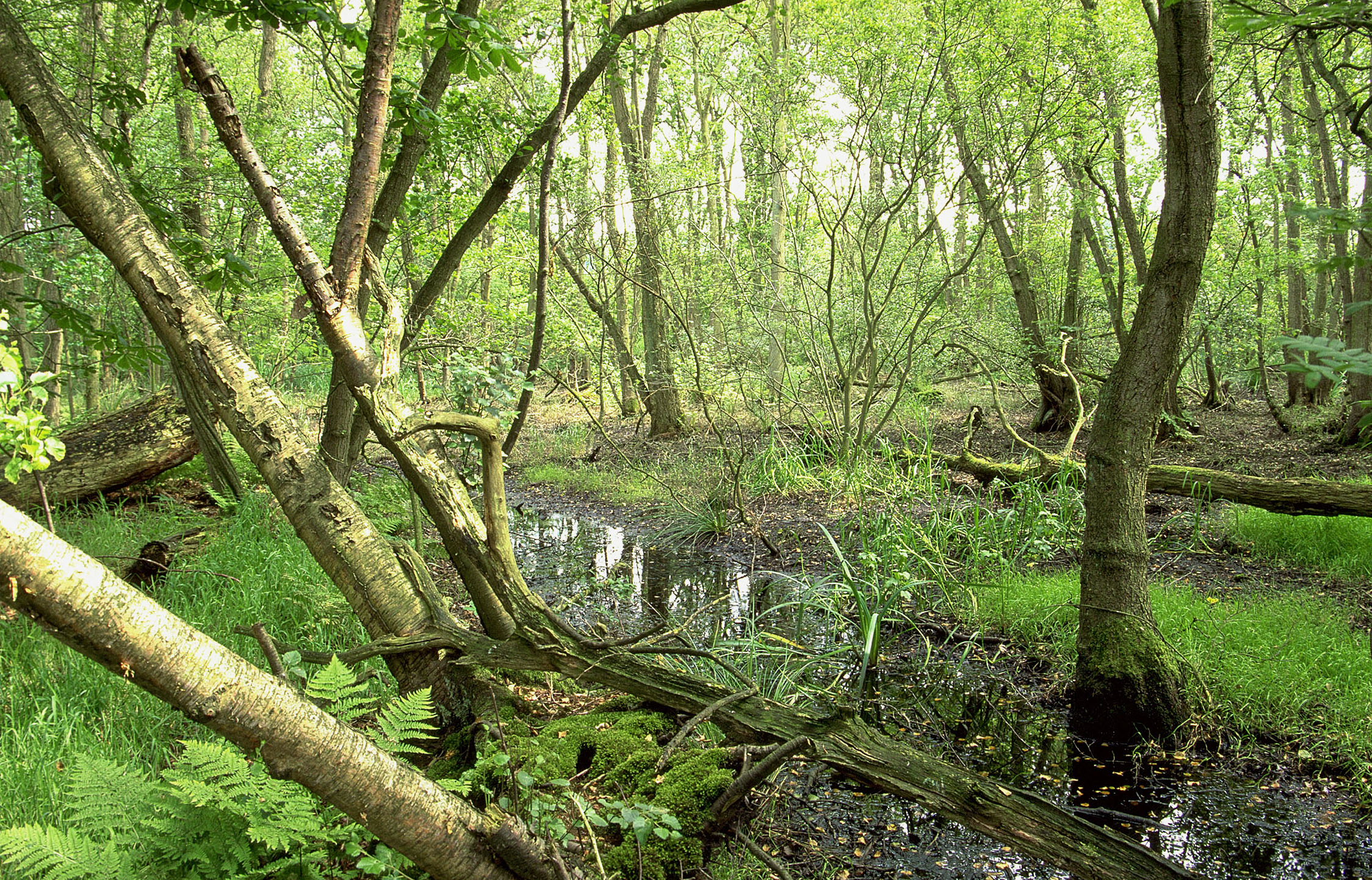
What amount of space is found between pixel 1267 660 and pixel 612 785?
3.35 meters

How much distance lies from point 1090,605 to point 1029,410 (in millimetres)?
9996

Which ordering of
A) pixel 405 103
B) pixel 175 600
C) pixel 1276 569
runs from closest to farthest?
pixel 405 103 → pixel 175 600 → pixel 1276 569

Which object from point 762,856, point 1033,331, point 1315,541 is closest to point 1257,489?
point 1315,541

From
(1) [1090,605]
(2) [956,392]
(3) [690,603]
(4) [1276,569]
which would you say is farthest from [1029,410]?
(1) [1090,605]

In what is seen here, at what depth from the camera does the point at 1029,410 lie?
12484 mm

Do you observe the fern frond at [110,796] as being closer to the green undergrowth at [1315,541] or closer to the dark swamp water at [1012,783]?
the dark swamp water at [1012,783]

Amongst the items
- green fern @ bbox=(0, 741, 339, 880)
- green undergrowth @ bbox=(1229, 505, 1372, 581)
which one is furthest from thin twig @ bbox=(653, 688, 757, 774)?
green undergrowth @ bbox=(1229, 505, 1372, 581)

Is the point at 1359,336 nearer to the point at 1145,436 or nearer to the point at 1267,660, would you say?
the point at 1267,660

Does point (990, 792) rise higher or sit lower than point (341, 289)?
lower

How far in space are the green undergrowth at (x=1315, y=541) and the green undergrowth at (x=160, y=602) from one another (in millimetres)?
6084

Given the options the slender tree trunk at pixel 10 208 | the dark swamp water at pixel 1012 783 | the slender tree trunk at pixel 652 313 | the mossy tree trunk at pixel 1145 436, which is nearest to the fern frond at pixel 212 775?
the dark swamp water at pixel 1012 783

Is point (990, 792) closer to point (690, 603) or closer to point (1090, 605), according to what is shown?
point (1090, 605)

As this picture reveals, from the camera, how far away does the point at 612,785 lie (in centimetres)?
232

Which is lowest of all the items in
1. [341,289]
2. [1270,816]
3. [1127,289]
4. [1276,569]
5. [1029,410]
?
[1270,816]
